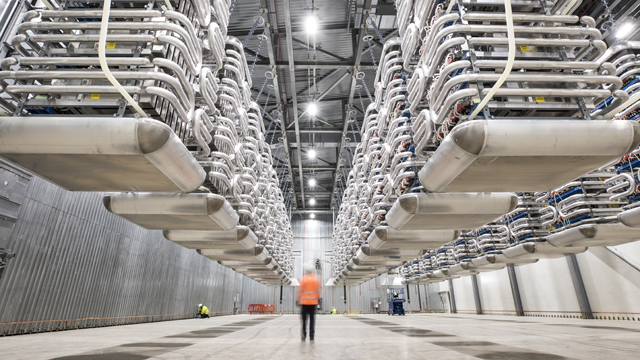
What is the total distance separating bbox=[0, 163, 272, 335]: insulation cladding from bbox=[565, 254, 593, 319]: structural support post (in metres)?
19.0

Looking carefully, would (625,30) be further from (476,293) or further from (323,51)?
(476,293)

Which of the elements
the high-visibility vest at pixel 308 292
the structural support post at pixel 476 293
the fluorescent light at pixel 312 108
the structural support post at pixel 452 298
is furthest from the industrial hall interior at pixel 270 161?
the structural support post at pixel 452 298

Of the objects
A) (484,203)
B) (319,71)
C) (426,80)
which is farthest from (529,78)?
(319,71)

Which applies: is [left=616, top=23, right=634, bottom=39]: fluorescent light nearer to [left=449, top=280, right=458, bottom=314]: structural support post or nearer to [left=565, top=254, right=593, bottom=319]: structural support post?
[left=565, top=254, right=593, bottom=319]: structural support post

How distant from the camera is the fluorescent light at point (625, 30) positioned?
865 cm

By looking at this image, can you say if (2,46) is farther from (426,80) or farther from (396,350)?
(396,350)

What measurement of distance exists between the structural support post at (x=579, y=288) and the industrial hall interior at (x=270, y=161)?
0.09m

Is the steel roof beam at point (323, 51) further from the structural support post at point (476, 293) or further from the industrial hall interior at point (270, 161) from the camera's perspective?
the structural support post at point (476, 293)

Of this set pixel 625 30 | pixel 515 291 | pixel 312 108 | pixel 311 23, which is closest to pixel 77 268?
pixel 311 23

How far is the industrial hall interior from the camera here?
3.34 m

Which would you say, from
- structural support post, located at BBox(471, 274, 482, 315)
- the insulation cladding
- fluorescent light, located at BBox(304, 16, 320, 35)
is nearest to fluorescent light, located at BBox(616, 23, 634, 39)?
fluorescent light, located at BBox(304, 16, 320, 35)

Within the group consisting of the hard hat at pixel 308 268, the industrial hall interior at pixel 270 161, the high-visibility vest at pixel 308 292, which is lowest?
the high-visibility vest at pixel 308 292

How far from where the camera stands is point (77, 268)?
10.4 metres

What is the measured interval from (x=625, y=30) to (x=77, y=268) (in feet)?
56.0
